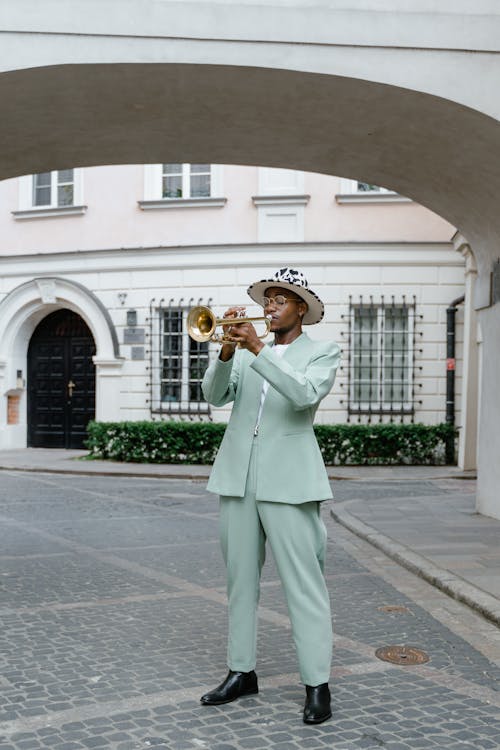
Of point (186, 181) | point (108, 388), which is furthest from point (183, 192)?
point (108, 388)

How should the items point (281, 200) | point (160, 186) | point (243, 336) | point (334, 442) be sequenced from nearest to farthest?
point (243, 336) < point (334, 442) < point (281, 200) < point (160, 186)

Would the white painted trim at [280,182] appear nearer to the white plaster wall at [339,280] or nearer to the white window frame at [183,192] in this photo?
the white window frame at [183,192]

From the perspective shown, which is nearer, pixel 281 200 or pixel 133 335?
pixel 281 200

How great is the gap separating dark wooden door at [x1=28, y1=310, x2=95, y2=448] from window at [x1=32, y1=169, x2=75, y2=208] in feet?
8.10

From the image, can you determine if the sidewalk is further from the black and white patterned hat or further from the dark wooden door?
the black and white patterned hat

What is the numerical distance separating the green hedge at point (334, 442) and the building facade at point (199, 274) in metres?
0.69

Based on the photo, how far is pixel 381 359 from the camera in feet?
55.0

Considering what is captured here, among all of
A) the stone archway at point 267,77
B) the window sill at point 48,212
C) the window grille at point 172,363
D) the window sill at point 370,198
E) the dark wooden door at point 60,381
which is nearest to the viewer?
the stone archway at point 267,77

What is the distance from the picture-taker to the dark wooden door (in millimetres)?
19219

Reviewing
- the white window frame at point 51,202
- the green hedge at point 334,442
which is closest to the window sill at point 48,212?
the white window frame at point 51,202

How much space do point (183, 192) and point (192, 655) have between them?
13.9 m

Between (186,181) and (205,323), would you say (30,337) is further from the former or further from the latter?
(205,323)

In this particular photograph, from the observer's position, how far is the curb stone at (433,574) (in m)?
5.74

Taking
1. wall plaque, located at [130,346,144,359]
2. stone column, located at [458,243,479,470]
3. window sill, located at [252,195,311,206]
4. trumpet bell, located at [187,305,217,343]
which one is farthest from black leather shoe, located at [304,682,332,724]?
wall plaque, located at [130,346,144,359]
